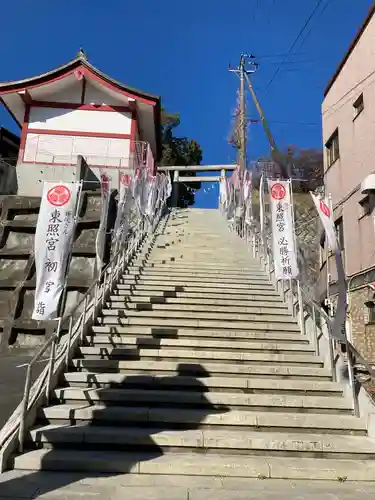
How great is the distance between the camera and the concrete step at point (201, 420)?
5.26 metres

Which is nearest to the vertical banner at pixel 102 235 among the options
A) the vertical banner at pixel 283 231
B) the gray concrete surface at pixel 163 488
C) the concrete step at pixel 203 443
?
the vertical banner at pixel 283 231

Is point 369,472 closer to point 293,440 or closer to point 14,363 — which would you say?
point 293,440

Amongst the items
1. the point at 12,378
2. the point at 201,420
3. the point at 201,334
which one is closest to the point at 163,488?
the point at 201,420

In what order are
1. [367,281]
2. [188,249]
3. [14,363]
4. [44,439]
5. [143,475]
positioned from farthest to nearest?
[188,249], [367,281], [14,363], [44,439], [143,475]

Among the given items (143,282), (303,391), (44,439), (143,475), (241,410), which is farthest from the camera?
(143,282)

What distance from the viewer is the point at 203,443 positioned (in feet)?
16.0

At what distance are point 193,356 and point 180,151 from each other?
1330 inches

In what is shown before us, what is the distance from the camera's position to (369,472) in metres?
4.41

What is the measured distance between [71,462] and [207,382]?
2.32m

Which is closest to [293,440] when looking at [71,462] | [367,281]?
[71,462]

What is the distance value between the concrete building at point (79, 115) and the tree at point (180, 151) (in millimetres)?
16044

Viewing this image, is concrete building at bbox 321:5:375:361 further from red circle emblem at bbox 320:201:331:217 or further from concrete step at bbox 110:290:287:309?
red circle emblem at bbox 320:201:331:217

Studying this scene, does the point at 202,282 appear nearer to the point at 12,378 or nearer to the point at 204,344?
the point at 204,344

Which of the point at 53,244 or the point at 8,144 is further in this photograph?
the point at 8,144
